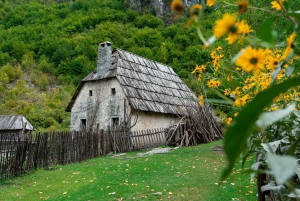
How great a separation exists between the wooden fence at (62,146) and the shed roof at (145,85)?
64.2 inches

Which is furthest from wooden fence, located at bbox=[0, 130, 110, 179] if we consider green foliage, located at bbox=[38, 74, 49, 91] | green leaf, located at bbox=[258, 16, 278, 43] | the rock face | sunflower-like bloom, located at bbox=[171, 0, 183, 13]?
the rock face

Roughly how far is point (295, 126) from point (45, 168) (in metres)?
8.59

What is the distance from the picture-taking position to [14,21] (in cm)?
4384

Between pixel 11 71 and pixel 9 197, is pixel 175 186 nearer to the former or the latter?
pixel 9 197

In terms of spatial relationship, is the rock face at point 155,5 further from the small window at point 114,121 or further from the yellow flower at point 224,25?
the yellow flower at point 224,25

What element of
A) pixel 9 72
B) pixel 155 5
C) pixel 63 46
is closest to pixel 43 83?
pixel 9 72

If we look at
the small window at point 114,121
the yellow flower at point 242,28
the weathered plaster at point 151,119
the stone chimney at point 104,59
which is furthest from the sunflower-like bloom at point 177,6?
the stone chimney at point 104,59

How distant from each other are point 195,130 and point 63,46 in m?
25.4

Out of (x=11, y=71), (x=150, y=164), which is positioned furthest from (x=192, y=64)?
(x=150, y=164)

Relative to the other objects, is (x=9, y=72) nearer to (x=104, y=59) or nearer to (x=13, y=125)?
(x=13, y=125)

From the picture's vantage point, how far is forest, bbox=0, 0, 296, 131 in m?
26.2

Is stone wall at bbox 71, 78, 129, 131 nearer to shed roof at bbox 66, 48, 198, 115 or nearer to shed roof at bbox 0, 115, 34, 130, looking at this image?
shed roof at bbox 66, 48, 198, 115

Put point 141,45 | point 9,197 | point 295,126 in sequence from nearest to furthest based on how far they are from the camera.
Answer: point 295,126
point 9,197
point 141,45

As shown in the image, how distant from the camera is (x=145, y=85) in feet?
53.1
